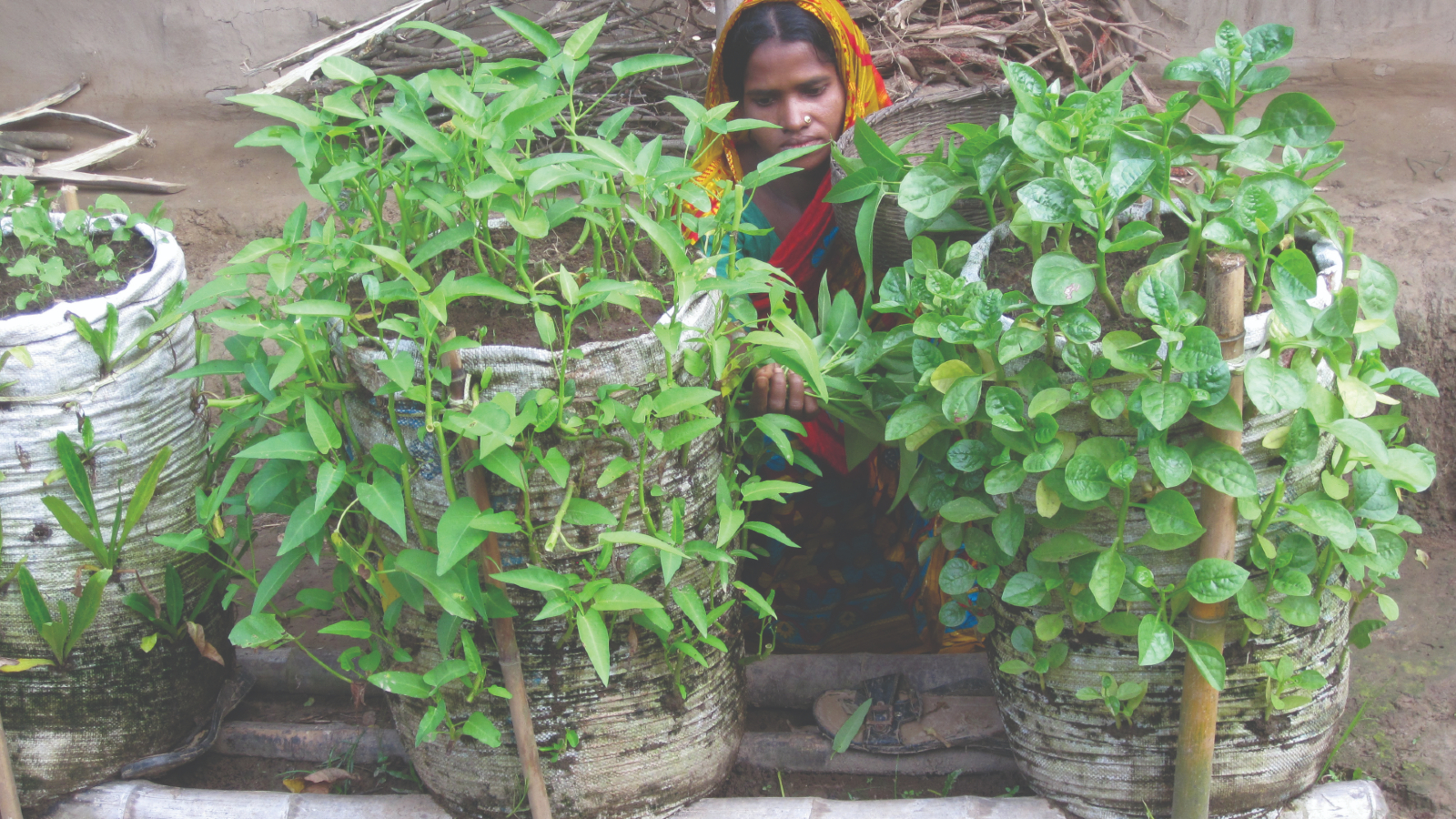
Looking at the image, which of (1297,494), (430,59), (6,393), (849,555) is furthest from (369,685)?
(430,59)

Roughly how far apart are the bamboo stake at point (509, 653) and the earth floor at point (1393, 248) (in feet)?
1.55

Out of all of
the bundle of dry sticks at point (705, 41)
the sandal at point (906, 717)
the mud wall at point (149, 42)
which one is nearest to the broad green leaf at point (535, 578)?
the sandal at point (906, 717)

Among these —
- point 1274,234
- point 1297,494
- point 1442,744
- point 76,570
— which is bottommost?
point 1442,744

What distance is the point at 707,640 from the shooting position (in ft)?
4.91

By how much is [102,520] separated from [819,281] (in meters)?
1.41

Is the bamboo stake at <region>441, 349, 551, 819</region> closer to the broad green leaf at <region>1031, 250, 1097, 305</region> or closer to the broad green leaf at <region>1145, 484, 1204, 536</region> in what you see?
the broad green leaf at <region>1031, 250, 1097, 305</region>

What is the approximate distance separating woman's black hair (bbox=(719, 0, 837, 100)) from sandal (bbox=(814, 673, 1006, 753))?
4.19 ft

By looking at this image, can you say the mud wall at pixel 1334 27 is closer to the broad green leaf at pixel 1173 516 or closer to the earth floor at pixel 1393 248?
the earth floor at pixel 1393 248

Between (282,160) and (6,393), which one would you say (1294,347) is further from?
(282,160)

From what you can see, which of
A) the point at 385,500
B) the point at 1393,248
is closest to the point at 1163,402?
the point at 385,500

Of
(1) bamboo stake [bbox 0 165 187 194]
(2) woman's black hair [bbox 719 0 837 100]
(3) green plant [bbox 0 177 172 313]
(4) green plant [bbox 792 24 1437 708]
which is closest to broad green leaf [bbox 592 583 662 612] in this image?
(4) green plant [bbox 792 24 1437 708]

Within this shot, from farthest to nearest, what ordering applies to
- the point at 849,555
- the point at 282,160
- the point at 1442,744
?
1. the point at 282,160
2. the point at 849,555
3. the point at 1442,744

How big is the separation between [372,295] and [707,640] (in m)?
0.63

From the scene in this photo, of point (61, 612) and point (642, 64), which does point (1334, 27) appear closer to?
point (642, 64)
